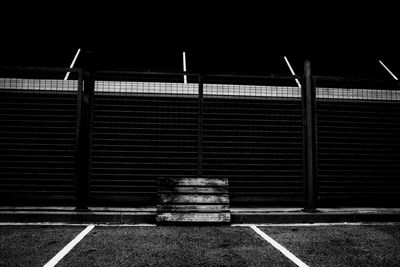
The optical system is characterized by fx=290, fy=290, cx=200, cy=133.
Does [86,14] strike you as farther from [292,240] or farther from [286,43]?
[292,240]

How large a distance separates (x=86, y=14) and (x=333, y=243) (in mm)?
5754

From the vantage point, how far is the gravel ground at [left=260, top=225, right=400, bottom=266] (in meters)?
3.37

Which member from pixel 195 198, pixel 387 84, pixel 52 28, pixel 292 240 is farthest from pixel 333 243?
pixel 52 28

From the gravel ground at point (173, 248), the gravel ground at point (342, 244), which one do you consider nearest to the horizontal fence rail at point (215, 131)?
the gravel ground at point (342, 244)

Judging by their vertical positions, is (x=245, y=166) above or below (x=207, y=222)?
above

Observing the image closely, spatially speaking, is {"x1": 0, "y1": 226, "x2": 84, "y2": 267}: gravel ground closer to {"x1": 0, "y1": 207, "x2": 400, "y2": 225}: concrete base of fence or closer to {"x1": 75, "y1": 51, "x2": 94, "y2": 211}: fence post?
{"x1": 0, "y1": 207, "x2": 400, "y2": 225}: concrete base of fence

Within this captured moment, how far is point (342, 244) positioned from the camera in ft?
13.1

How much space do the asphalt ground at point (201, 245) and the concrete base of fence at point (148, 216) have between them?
0.96 feet

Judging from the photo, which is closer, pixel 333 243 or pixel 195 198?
pixel 333 243

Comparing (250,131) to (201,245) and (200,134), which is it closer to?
(200,134)

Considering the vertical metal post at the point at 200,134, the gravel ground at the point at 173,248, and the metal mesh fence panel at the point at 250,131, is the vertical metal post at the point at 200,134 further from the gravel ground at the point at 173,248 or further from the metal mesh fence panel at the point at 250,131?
the gravel ground at the point at 173,248

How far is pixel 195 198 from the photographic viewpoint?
538cm

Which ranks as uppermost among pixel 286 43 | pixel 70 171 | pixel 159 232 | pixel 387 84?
pixel 286 43

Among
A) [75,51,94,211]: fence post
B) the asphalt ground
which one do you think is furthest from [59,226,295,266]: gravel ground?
[75,51,94,211]: fence post
